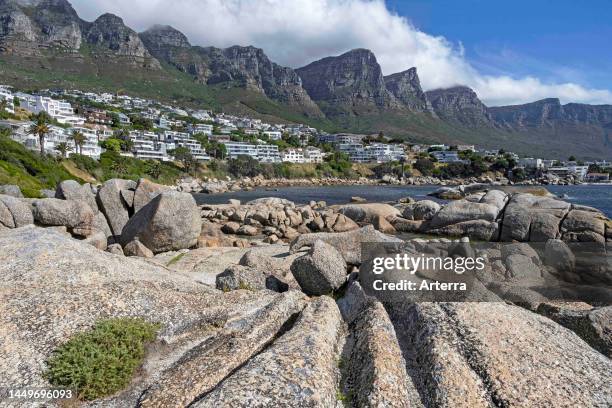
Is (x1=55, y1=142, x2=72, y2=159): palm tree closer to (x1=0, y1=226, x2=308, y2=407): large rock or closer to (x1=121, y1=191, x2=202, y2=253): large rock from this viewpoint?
(x1=121, y1=191, x2=202, y2=253): large rock

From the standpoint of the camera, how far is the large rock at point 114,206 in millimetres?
24703

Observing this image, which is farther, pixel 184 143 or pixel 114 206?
pixel 184 143

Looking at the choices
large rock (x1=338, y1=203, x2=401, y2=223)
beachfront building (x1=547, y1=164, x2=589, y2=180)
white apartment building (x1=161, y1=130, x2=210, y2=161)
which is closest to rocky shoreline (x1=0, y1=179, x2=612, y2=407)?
large rock (x1=338, y1=203, x2=401, y2=223)

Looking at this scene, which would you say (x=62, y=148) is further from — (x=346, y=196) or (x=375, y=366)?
(x=375, y=366)

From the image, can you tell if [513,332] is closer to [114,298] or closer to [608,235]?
[114,298]

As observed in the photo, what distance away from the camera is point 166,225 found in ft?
68.2

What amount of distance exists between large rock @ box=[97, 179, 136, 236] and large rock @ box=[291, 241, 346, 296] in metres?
15.8

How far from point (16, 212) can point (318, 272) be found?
17.4 m

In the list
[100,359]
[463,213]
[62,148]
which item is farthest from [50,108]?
[100,359]

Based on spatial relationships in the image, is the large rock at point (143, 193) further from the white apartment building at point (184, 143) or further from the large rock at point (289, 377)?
the white apartment building at point (184, 143)

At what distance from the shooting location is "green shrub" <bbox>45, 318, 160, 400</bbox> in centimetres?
660

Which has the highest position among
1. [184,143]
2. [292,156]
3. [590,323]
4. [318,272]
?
[590,323]

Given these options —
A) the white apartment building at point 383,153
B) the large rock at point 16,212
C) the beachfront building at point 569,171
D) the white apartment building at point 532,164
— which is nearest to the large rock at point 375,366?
the large rock at point 16,212

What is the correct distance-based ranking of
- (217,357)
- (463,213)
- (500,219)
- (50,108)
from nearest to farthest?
(217,357)
(500,219)
(463,213)
(50,108)
